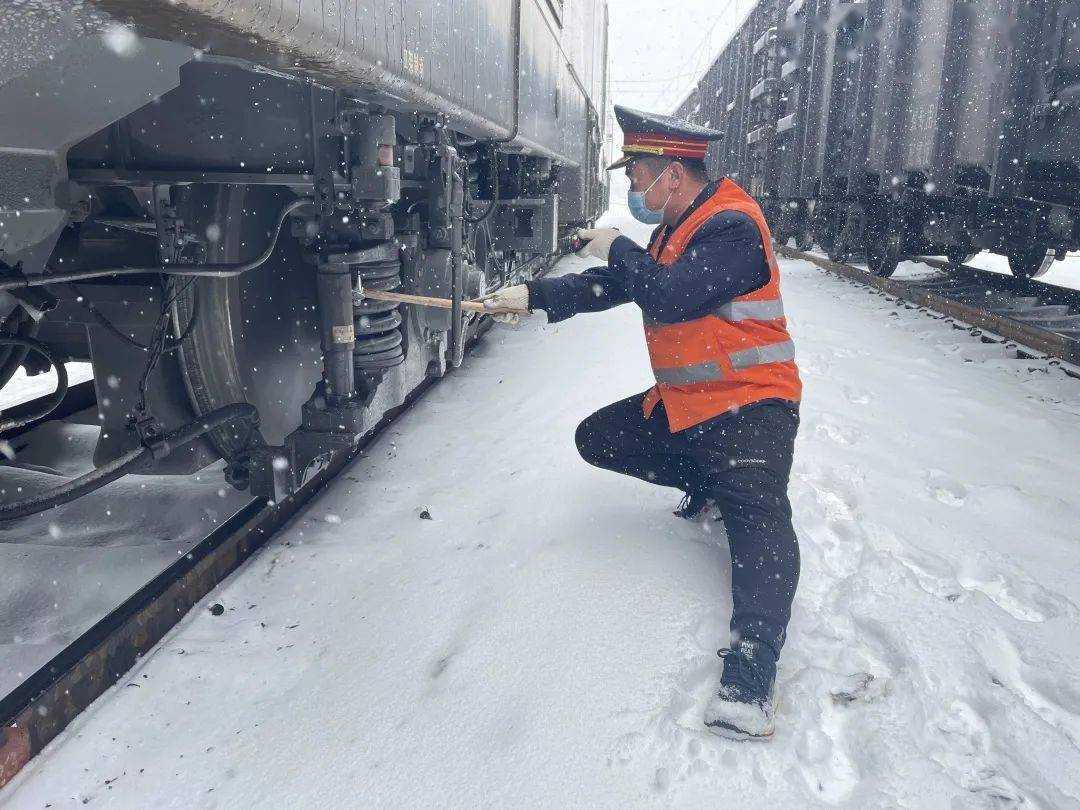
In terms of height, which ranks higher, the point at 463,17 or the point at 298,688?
the point at 463,17

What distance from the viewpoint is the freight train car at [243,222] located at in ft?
6.21

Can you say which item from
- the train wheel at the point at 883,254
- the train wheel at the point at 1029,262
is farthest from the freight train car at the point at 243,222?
the train wheel at the point at 883,254

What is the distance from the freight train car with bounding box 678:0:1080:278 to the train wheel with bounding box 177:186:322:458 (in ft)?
18.3

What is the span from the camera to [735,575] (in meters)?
2.28

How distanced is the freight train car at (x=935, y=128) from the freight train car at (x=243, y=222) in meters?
4.92

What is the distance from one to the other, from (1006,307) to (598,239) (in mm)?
5806

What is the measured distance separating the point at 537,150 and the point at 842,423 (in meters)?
2.66

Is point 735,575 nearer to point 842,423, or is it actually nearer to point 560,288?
point 560,288

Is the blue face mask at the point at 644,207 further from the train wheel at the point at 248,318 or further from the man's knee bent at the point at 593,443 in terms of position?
the train wheel at the point at 248,318

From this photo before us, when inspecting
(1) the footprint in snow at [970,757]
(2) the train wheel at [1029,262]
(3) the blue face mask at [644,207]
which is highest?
(3) the blue face mask at [644,207]

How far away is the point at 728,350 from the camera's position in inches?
96.2

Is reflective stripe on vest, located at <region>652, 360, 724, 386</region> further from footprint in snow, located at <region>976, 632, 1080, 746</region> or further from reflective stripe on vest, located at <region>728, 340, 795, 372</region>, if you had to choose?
footprint in snow, located at <region>976, 632, 1080, 746</region>

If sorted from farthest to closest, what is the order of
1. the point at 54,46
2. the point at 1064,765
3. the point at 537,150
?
1. the point at 537,150
2. the point at 1064,765
3. the point at 54,46

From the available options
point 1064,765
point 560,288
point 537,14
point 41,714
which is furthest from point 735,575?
point 537,14
